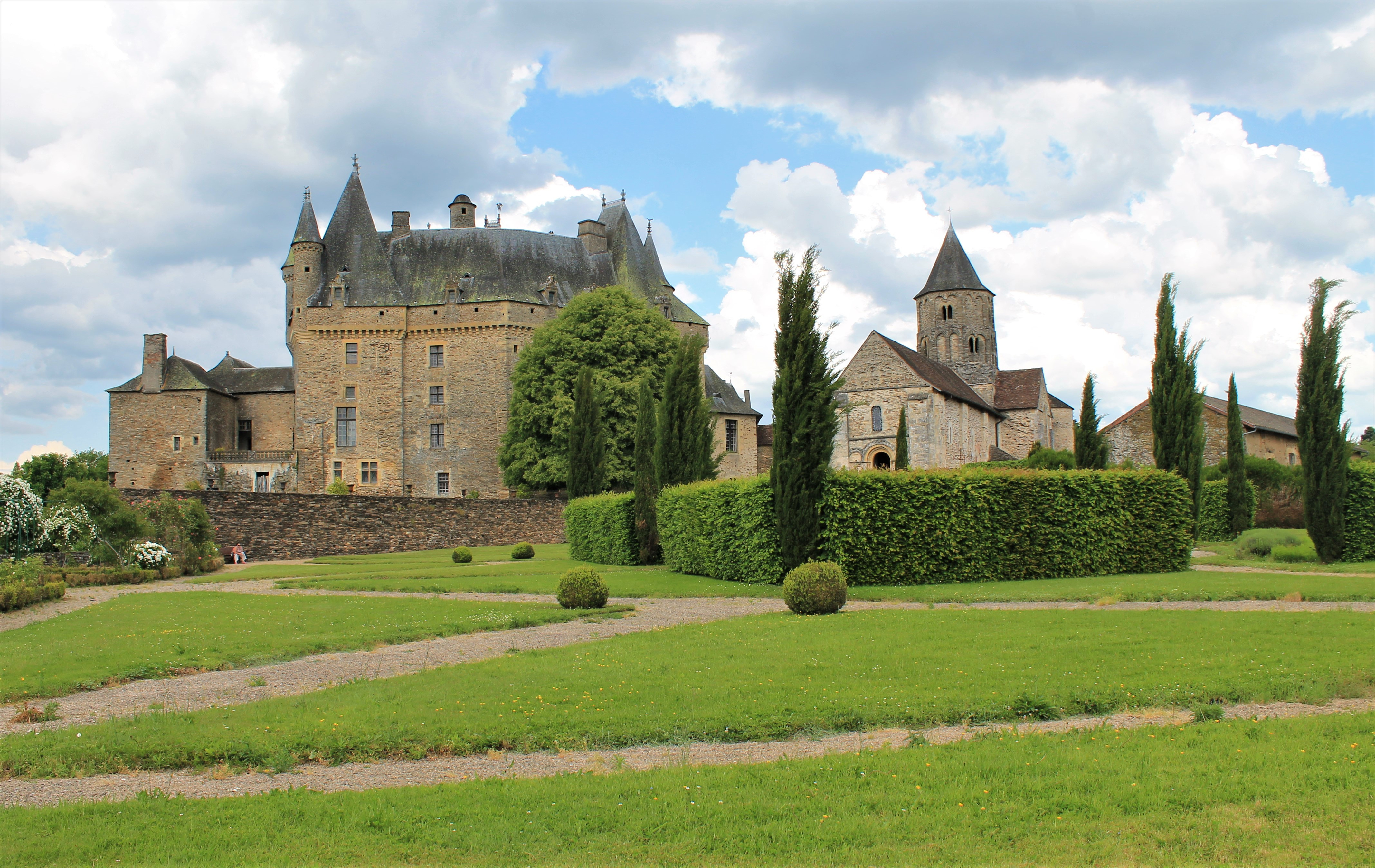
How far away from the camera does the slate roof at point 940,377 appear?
49.9 metres

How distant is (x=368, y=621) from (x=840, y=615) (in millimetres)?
6776

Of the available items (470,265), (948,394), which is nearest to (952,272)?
(948,394)

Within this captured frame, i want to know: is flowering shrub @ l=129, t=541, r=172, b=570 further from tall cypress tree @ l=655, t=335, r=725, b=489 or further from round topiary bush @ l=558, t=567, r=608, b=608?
round topiary bush @ l=558, t=567, r=608, b=608

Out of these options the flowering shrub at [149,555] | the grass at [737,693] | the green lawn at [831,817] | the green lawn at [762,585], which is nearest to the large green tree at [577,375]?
the green lawn at [762,585]

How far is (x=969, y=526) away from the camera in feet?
56.4

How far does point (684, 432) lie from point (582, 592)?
1061cm

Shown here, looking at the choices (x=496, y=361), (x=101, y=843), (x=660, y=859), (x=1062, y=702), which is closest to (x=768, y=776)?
(x=660, y=859)

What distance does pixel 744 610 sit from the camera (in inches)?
535

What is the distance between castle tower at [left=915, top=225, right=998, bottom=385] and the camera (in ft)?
211

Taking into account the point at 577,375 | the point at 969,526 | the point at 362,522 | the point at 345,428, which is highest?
the point at 577,375

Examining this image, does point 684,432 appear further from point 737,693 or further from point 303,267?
point 303,267

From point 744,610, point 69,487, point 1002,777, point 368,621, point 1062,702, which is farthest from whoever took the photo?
point 69,487

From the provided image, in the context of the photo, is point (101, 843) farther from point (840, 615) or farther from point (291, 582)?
point (291, 582)

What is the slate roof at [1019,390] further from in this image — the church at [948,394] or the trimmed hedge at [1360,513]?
the trimmed hedge at [1360,513]
